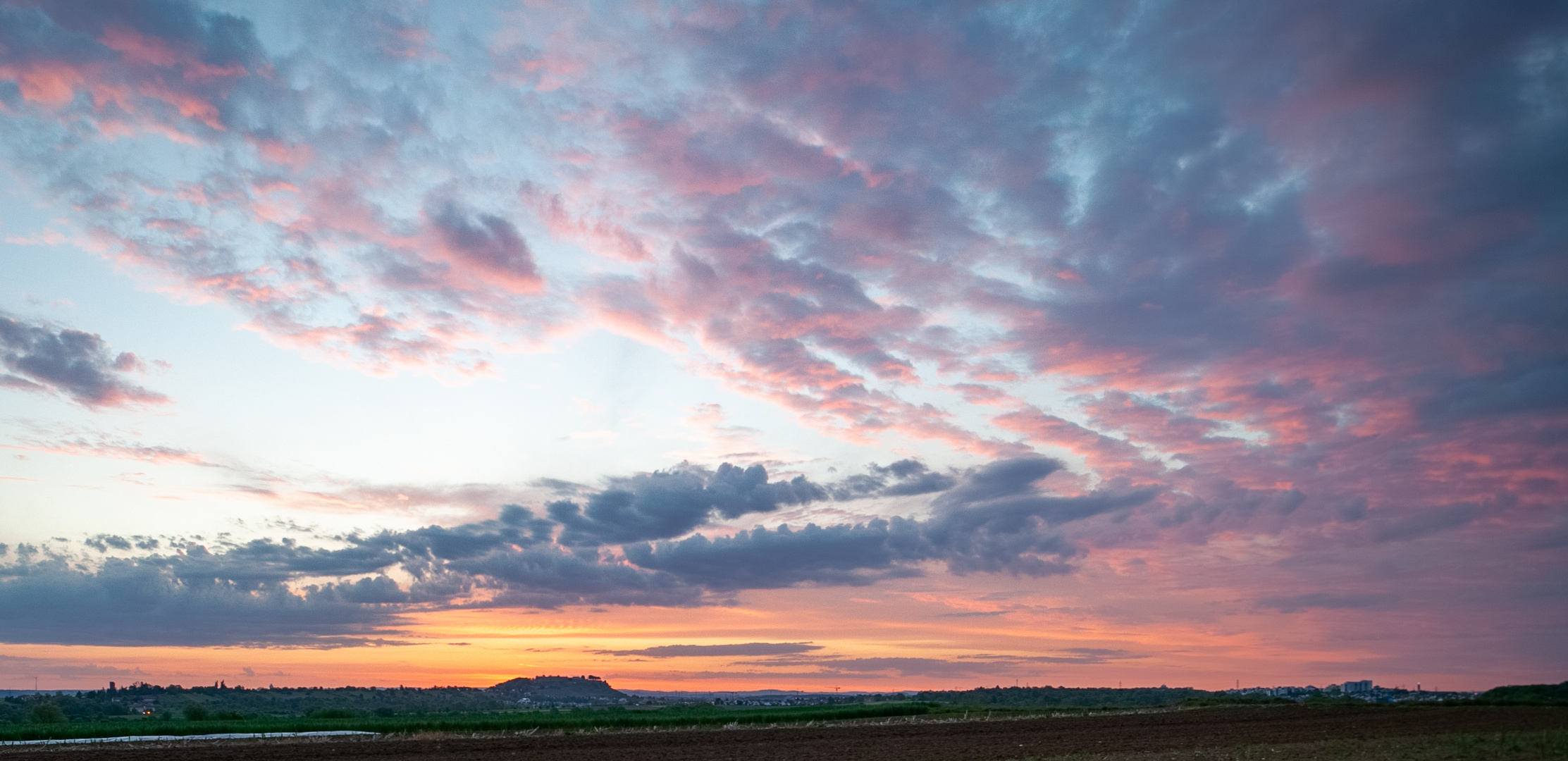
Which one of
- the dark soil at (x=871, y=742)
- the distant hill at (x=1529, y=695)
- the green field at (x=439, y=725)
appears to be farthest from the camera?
the distant hill at (x=1529, y=695)

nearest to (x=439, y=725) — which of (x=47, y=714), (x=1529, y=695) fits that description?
(x=47, y=714)

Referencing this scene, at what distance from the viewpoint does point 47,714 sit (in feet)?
333

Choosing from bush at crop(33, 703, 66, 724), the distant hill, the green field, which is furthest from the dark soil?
bush at crop(33, 703, 66, 724)

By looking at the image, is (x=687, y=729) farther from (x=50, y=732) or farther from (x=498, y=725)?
(x=50, y=732)

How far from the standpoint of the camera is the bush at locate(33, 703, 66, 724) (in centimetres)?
9962

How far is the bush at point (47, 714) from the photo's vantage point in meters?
99.6

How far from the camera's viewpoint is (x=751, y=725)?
250 ft

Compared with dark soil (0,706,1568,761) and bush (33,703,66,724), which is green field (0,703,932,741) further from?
bush (33,703,66,724)

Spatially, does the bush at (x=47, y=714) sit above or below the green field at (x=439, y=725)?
below

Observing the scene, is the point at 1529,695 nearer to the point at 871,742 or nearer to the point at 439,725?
the point at 871,742

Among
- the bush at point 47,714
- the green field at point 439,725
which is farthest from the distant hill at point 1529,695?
the bush at point 47,714

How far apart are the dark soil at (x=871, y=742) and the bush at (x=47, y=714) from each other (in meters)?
62.3

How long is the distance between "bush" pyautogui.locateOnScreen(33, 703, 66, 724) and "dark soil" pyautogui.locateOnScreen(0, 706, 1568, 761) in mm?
62317

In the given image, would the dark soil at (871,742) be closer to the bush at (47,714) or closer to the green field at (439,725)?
the green field at (439,725)
